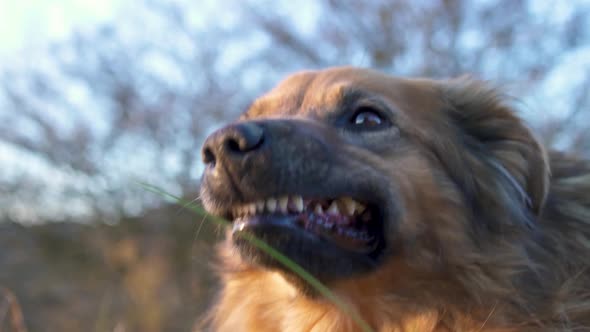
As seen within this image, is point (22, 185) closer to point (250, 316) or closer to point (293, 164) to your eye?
point (250, 316)

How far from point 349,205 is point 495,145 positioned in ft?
3.13

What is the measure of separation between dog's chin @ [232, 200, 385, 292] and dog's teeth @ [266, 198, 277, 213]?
0.07 feet

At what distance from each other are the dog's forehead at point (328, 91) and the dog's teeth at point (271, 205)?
67 centimetres

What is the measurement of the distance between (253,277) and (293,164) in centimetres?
104

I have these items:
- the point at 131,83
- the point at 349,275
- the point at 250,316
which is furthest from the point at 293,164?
the point at 131,83

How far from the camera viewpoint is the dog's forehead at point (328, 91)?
10.4 feet

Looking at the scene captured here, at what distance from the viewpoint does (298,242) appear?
8.39 ft

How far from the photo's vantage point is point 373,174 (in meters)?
2.83

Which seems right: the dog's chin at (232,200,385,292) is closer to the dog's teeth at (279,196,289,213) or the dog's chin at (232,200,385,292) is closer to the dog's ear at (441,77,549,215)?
the dog's teeth at (279,196,289,213)

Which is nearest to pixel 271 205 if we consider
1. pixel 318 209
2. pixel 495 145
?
pixel 318 209

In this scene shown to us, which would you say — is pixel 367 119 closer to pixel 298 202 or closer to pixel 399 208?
pixel 399 208

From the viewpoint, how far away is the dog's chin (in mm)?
2561

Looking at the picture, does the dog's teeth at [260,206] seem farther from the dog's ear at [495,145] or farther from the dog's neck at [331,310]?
the dog's ear at [495,145]

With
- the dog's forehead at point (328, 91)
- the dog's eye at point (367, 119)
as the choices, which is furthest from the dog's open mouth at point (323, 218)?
the dog's forehead at point (328, 91)
